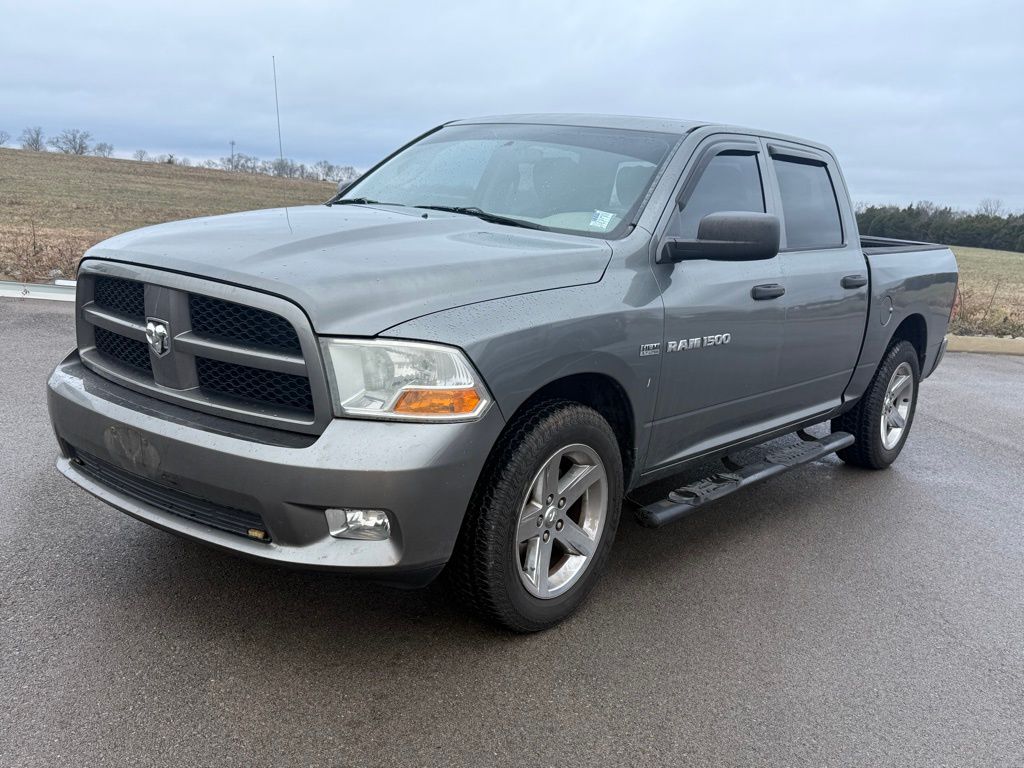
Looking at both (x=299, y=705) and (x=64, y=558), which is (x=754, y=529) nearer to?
(x=299, y=705)

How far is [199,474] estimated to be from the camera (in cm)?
272

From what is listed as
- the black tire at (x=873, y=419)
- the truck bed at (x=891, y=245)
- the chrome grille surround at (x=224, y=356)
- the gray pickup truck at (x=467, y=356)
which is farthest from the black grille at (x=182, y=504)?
the truck bed at (x=891, y=245)

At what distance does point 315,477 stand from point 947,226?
227 feet

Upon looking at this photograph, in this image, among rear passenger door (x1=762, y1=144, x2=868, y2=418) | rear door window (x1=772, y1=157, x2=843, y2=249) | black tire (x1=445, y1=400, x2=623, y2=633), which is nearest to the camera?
black tire (x1=445, y1=400, x2=623, y2=633)

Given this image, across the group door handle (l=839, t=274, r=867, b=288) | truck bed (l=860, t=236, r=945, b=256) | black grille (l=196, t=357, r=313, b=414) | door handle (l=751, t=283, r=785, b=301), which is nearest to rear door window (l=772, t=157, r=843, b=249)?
door handle (l=839, t=274, r=867, b=288)

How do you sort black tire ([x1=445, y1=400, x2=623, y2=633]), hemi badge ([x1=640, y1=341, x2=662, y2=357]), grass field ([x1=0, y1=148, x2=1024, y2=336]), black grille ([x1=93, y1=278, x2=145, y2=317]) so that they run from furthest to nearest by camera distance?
1. grass field ([x1=0, y1=148, x2=1024, y2=336])
2. hemi badge ([x1=640, y1=341, x2=662, y2=357])
3. black grille ([x1=93, y1=278, x2=145, y2=317])
4. black tire ([x1=445, y1=400, x2=623, y2=633])

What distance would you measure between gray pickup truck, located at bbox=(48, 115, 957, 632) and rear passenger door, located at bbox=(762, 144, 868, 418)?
0.09 feet

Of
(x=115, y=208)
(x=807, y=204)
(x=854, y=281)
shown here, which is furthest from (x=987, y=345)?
(x=115, y=208)

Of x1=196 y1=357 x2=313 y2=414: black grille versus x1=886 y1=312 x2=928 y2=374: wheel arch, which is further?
x1=886 y1=312 x2=928 y2=374: wheel arch

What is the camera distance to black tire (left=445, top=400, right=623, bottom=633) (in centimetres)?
295

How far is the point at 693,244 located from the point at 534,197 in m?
0.76

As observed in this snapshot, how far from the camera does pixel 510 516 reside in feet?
9.77

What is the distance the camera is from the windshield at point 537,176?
148 inches

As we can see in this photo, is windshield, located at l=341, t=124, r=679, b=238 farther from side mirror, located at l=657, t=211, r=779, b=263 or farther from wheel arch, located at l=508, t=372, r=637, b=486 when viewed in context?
wheel arch, located at l=508, t=372, r=637, b=486
